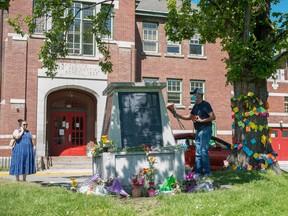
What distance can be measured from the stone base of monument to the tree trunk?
3.59m

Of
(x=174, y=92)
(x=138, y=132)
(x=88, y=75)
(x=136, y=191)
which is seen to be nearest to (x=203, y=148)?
(x=138, y=132)

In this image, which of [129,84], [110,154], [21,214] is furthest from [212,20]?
[21,214]

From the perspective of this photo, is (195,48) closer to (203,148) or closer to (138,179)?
(203,148)

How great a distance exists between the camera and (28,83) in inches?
852

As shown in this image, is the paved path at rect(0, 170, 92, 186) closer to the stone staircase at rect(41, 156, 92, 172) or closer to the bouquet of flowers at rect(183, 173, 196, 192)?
the stone staircase at rect(41, 156, 92, 172)

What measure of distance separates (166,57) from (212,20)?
12.8 metres

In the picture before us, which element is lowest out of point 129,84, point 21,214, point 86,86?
point 21,214

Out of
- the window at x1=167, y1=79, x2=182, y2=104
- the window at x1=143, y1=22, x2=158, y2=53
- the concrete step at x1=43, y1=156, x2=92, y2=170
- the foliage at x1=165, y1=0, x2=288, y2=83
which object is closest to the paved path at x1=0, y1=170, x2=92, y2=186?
the concrete step at x1=43, y1=156, x2=92, y2=170

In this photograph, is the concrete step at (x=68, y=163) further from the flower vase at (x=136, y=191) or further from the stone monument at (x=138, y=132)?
the flower vase at (x=136, y=191)

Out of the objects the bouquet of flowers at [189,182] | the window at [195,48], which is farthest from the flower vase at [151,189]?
the window at [195,48]

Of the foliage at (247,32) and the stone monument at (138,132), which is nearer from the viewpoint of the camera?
the stone monument at (138,132)

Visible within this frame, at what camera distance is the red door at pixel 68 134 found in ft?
76.3

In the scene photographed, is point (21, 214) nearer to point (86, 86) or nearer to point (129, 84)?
point (129, 84)

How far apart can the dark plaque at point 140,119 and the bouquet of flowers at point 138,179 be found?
2.71 feet
